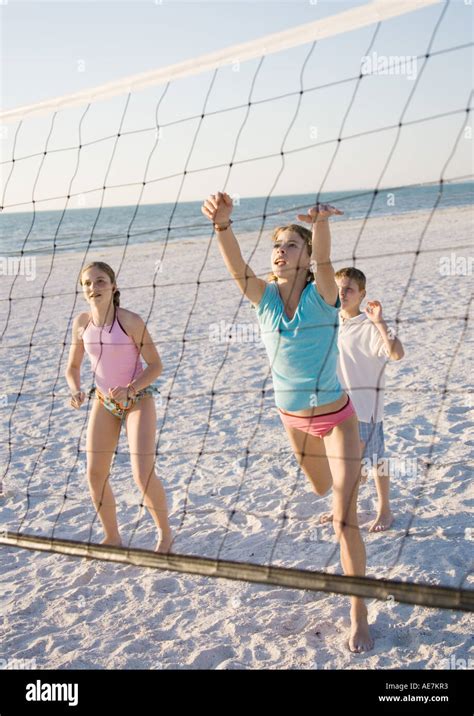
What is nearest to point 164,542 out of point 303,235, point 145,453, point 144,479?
point 144,479

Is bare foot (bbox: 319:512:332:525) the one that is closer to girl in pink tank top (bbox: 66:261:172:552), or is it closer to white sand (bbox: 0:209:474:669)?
white sand (bbox: 0:209:474:669)

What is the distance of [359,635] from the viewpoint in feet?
8.40

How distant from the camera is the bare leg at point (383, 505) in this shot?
3273 mm

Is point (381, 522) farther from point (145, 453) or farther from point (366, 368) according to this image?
point (145, 453)

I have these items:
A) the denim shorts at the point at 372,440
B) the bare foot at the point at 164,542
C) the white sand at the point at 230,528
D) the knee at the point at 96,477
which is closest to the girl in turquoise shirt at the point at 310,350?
the white sand at the point at 230,528

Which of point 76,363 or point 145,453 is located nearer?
point 145,453

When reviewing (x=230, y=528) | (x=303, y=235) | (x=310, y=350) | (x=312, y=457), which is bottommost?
(x=230, y=528)

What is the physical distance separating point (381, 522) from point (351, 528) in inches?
32.8

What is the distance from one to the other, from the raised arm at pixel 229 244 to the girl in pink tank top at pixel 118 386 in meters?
0.59

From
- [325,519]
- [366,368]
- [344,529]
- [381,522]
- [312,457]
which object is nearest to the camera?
[344,529]

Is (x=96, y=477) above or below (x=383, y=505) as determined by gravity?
above

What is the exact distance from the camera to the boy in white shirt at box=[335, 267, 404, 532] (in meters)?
3.14
